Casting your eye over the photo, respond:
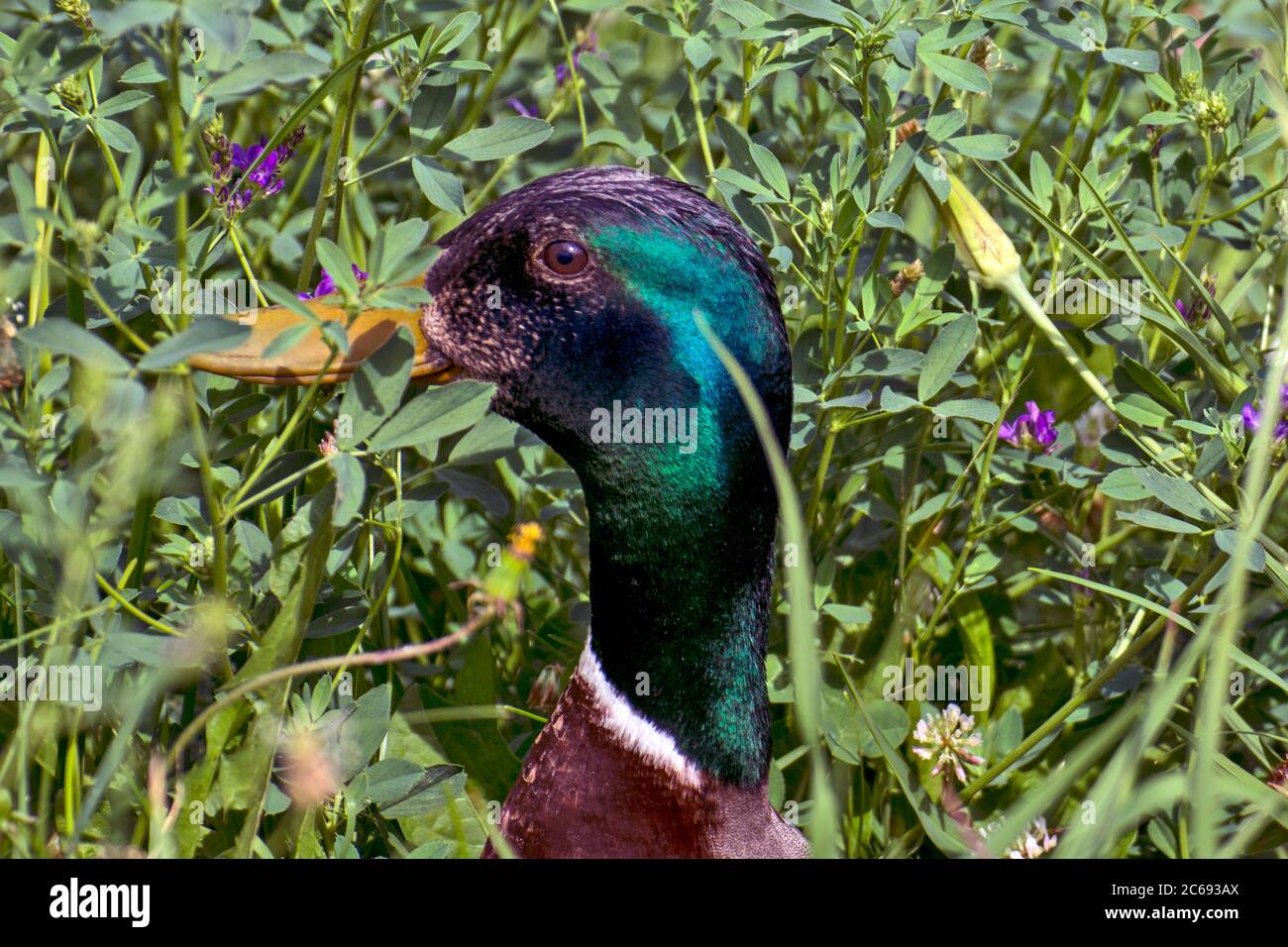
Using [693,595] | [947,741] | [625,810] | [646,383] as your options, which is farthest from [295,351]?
[947,741]

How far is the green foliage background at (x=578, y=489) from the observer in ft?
4.82

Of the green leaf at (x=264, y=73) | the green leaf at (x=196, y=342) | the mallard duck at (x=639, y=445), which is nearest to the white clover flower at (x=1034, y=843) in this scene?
the mallard duck at (x=639, y=445)

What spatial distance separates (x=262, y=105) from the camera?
2703 millimetres

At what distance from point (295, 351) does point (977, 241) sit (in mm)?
904

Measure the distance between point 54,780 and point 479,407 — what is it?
0.76 metres

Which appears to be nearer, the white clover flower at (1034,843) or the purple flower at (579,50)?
the white clover flower at (1034,843)

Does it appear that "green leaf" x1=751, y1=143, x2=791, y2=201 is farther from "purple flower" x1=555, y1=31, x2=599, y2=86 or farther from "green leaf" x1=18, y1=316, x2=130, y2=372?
"green leaf" x1=18, y1=316, x2=130, y2=372

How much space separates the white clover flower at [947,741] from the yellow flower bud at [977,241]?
59 centimetres

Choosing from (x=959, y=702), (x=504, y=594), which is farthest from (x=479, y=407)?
(x=959, y=702)

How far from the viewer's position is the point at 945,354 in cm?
193

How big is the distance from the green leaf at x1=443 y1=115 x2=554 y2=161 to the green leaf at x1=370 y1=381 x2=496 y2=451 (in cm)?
39

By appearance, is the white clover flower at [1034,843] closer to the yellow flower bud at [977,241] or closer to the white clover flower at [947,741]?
the white clover flower at [947,741]

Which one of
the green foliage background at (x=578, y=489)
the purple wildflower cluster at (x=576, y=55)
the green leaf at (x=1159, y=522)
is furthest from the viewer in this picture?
the purple wildflower cluster at (x=576, y=55)

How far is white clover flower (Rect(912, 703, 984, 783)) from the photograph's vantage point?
6.39 feet
